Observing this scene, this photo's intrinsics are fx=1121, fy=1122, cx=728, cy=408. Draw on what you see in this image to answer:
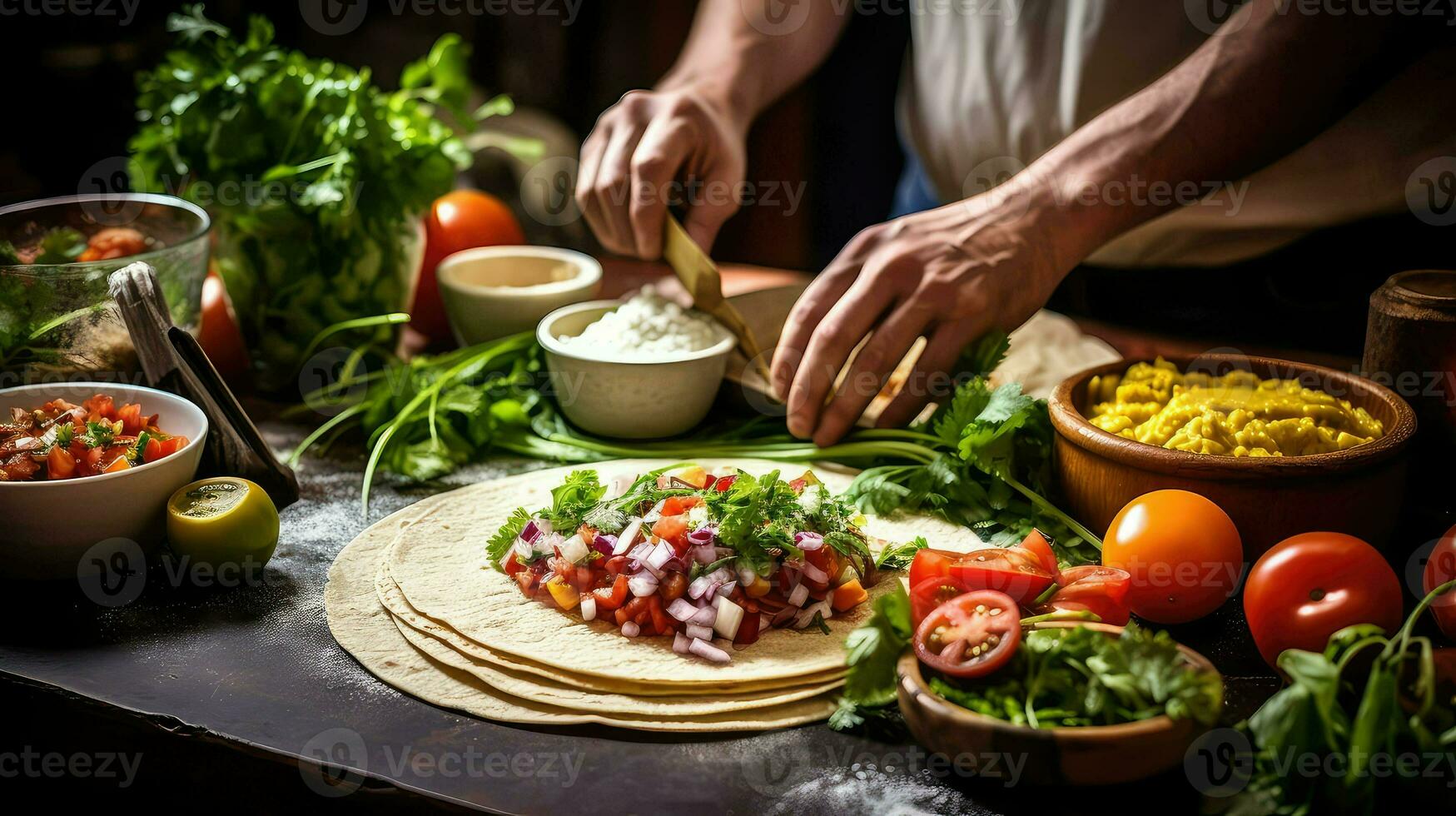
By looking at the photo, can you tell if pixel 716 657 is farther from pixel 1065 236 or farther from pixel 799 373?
pixel 1065 236

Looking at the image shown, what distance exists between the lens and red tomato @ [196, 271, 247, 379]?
262 centimetres

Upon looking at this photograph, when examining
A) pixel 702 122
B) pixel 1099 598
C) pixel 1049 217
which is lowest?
pixel 1099 598

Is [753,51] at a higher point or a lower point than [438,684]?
higher

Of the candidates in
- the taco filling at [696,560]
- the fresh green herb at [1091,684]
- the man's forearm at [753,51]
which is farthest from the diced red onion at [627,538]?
the man's forearm at [753,51]

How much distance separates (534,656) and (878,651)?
19.5 inches

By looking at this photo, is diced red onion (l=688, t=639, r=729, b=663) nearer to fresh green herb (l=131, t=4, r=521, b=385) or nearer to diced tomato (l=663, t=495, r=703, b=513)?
diced tomato (l=663, t=495, r=703, b=513)

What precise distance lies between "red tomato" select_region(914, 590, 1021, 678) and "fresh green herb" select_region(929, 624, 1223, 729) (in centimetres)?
2

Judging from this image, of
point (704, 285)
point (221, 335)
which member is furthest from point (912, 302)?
point (221, 335)

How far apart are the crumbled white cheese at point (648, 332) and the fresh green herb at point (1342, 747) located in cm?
139

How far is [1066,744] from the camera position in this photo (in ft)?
4.15

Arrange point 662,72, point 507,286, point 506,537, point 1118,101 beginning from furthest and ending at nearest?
point 662,72
point 507,286
point 1118,101
point 506,537

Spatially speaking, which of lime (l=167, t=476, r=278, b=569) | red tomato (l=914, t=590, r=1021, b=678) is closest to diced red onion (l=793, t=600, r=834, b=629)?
red tomato (l=914, t=590, r=1021, b=678)

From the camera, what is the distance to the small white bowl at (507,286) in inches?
106

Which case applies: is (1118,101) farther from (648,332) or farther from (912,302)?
→ (648,332)
